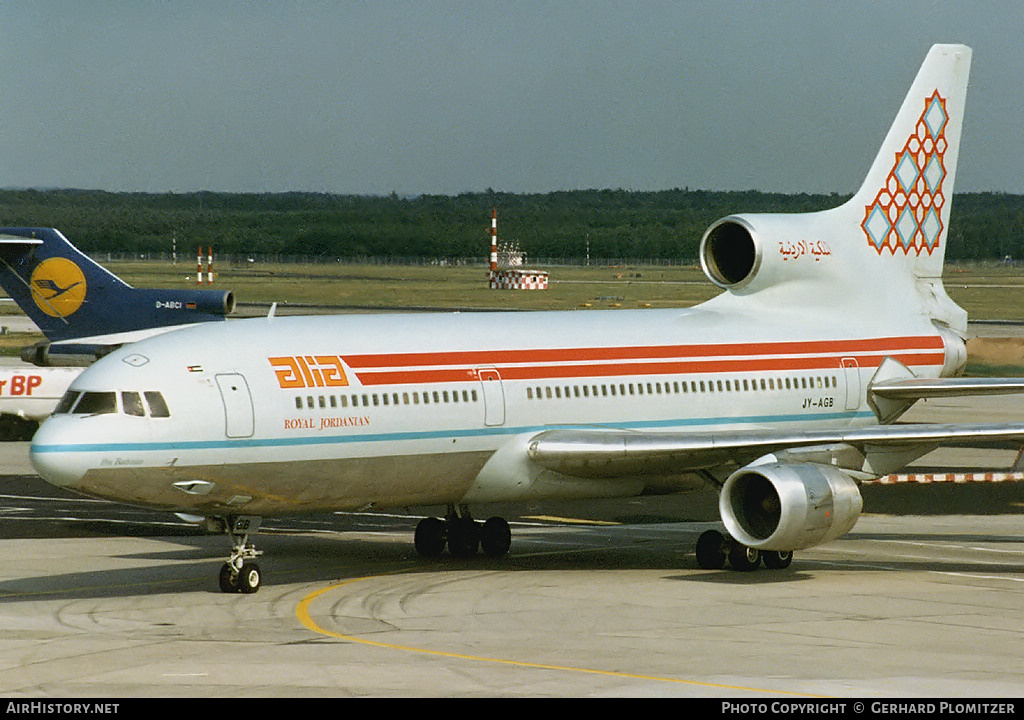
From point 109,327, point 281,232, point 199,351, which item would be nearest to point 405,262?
point 281,232

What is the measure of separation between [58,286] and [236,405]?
28.0 metres

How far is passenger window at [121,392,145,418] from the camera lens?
2212cm

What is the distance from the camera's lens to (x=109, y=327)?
4991cm

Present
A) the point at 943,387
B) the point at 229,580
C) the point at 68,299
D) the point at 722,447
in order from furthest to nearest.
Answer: the point at 68,299, the point at 943,387, the point at 722,447, the point at 229,580

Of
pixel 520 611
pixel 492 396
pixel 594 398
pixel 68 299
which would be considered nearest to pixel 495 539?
pixel 594 398

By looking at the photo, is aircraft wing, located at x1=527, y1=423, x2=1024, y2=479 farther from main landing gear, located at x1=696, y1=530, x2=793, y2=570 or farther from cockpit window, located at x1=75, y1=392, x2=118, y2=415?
cockpit window, located at x1=75, y1=392, x2=118, y2=415

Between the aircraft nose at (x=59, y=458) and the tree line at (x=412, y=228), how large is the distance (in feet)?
291

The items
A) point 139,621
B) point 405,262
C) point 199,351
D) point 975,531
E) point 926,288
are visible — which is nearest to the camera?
point 139,621

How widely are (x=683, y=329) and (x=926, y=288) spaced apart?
7.15 metres

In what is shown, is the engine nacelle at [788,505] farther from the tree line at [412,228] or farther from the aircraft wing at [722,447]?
the tree line at [412,228]

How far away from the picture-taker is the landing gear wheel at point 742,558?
2605 centimetres

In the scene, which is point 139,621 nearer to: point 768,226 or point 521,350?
point 521,350

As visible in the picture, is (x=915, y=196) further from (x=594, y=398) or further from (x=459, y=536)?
(x=459, y=536)

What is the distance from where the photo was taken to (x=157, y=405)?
73.1ft
